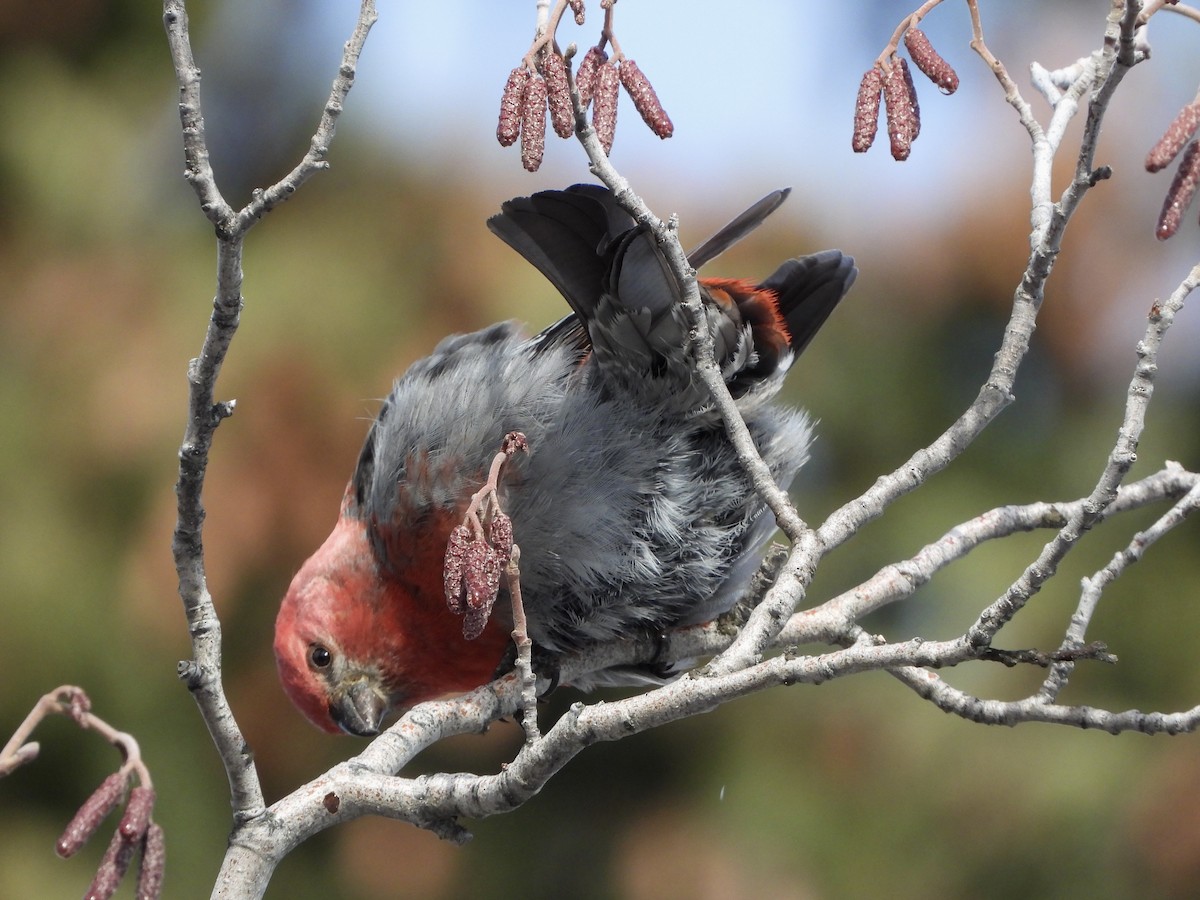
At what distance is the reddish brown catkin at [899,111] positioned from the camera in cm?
155

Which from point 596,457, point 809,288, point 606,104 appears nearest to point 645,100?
point 606,104

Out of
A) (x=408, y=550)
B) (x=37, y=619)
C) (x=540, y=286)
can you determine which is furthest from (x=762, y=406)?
(x=37, y=619)

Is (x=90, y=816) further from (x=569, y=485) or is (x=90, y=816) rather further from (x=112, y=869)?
(x=569, y=485)

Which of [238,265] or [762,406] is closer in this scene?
[238,265]

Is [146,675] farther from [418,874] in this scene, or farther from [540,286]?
[540,286]

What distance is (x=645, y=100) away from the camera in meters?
1.50

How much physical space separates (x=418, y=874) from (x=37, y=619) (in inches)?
55.4

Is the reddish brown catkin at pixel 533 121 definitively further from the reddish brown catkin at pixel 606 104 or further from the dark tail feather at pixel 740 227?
the dark tail feather at pixel 740 227

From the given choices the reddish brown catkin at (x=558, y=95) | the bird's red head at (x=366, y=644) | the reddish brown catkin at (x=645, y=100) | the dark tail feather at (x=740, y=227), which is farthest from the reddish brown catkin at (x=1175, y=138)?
the bird's red head at (x=366, y=644)

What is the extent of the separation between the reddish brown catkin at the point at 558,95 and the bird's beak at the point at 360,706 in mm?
1554

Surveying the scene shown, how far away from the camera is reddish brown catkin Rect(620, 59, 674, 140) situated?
1499mm

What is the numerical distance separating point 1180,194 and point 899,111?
353mm

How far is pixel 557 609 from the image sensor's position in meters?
2.54

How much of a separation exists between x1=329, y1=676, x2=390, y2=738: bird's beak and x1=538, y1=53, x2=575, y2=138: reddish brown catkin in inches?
61.2
